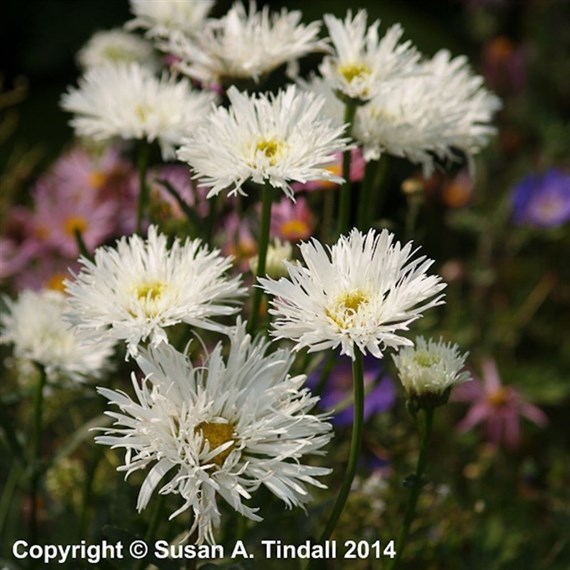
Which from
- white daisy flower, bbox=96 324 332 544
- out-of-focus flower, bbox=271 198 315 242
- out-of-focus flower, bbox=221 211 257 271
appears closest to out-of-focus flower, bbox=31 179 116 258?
out-of-focus flower, bbox=221 211 257 271

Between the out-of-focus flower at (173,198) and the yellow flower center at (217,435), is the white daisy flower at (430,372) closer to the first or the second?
the yellow flower center at (217,435)

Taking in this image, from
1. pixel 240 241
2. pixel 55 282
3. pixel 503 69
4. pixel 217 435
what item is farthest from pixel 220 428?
pixel 503 69

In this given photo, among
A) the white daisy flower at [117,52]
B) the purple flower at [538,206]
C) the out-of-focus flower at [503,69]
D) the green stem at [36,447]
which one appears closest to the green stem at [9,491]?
the green stem at [36,447]

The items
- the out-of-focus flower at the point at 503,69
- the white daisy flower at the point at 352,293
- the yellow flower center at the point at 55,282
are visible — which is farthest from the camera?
the out-of-focus flower at the point at 503,69

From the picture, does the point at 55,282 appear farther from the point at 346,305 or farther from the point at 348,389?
the point at 346,305

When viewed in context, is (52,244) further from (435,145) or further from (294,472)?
(294,472)

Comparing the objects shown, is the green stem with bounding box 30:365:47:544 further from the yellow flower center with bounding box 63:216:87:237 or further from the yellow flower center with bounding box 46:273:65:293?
the yellow flower center with bounding box 63:216:87:237

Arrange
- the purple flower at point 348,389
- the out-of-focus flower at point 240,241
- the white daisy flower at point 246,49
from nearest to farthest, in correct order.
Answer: the white daisy flower at point 246,49 < the out-of-focus flower at point 240,241 < the purple flower at point 348,389

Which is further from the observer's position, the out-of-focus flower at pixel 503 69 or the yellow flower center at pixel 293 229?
the out-of-focus flower at pixel 503 69
